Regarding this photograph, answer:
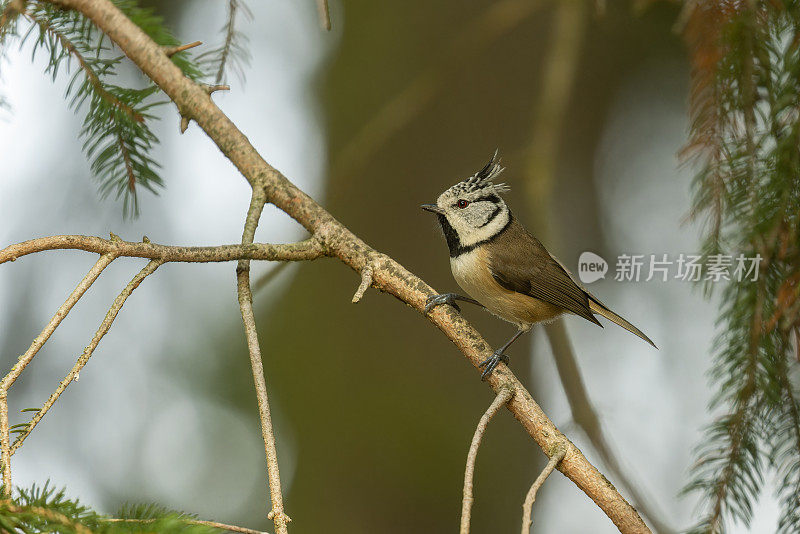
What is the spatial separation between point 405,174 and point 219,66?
111 centimetres

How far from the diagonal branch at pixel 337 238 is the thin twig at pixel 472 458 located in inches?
1.3

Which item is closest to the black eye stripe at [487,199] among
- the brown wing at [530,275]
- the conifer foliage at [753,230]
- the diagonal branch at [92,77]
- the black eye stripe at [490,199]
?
the black eye stripe at [490,199]

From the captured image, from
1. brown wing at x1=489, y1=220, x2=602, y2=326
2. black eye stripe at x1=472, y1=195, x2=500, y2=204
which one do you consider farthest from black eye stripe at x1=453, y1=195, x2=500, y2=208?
brown wing at x1=489, y1=220, x2=602, y2=326

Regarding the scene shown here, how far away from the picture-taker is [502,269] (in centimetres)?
189

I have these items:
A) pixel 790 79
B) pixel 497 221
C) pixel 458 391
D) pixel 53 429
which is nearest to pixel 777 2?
pixel 790 79

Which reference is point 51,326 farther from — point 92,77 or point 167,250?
point 92,77

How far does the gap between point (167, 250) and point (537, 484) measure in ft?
2.25

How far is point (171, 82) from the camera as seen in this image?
1.58 meters

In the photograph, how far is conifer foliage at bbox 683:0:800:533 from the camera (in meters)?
1.39

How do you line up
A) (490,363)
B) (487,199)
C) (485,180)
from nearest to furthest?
(490,363) → (485,180) → (487,199)

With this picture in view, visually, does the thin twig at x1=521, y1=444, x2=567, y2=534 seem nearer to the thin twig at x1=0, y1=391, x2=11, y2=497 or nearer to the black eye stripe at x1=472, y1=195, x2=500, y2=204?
the thin twig at x1=0, y1=391, x2=11, y2=497

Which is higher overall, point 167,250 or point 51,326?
point 167,250

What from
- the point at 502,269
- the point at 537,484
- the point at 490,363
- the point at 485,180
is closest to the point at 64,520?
the point at 537,484

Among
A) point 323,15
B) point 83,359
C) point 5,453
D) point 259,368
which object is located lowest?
point 5,453
